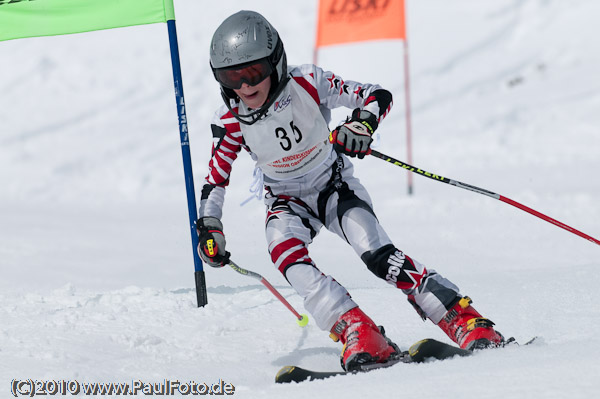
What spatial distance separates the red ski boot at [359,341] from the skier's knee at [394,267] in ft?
0.79

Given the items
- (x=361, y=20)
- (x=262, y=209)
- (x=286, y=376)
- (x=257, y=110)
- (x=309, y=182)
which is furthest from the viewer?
(x=262, y=209)

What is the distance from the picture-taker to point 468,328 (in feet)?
11.4

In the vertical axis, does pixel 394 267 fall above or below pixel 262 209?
above

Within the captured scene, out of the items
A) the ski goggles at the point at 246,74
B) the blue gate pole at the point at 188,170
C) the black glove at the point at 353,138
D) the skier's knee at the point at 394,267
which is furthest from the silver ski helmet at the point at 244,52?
the blue gate pole at the point at 188,170

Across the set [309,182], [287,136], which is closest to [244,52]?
[287,136]

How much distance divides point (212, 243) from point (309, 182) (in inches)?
25.3

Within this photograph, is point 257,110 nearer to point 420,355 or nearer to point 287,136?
point 287,136

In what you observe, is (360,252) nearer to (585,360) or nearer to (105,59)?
(585,360)

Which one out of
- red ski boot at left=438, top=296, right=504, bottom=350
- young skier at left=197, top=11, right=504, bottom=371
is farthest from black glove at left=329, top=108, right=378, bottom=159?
red ski boot at left=438, top=296, right=504, bottom=350

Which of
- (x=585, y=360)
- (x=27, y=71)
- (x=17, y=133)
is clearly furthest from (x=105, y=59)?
Answer: (x=585, y=360)

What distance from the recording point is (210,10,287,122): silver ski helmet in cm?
345

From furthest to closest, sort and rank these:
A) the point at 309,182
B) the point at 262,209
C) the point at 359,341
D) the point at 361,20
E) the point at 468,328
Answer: the point at 262,209 < the point at 361,20 < the point at 309,182 < the point at 468,328 < the point at 359,341

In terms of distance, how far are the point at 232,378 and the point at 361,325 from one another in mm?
713

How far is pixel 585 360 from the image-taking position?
8.22 ft
